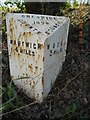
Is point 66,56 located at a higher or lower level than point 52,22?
lower

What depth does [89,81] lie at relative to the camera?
9.56 ft

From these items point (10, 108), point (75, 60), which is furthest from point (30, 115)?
point (75, 60)

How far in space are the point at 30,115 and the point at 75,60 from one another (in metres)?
0.74

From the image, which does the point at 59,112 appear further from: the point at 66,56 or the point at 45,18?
the point at 45,18

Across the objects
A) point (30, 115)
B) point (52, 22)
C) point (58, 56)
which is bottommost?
point (30, 115)

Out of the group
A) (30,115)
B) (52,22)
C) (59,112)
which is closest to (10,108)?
(30,115)

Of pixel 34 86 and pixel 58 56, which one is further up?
pixel 58 56

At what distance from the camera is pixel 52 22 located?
8.55 feet

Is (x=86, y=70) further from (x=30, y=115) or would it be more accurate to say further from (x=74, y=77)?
(x=30, y=115)

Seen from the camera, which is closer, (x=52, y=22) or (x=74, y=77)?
(x=52, y=22)

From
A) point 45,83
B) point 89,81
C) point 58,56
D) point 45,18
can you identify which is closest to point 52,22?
point 45,18

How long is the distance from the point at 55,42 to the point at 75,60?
0.56 meters

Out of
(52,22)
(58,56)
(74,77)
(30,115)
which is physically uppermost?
(52,22)

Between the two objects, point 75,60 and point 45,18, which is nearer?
point 45,18
